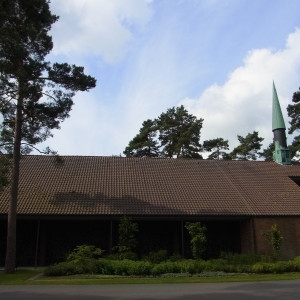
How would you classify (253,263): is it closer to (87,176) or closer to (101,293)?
(101,293)

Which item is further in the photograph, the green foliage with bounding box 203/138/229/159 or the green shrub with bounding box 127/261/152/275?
the green foliage with bounding box 203/138/229/159

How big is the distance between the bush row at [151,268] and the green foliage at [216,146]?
27565 millimetres

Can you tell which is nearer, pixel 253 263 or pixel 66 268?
pixel 66 268

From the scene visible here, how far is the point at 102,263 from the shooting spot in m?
14.4

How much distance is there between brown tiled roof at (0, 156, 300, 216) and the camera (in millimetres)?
19234

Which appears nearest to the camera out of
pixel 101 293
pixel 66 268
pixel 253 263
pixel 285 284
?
pixel 101 293

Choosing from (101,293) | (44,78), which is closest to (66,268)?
(101,293)

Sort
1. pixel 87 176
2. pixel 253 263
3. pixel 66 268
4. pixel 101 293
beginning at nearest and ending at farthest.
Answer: pixel 101 293 < pixel 66 268 < pixel 253 263 < pixel 87 176

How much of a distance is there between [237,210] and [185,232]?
3.41 metres

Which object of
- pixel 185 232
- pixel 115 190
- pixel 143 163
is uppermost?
pixel 143 163

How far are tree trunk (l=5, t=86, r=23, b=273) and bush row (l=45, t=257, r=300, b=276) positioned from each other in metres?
2.09

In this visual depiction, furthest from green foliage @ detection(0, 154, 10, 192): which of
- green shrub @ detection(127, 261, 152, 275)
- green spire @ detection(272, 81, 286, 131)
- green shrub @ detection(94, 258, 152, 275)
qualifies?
green spire @ detection(272, 81, 286, 131)

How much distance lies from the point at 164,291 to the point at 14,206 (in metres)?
9.02

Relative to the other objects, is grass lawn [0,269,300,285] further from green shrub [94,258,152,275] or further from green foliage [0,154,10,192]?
green foliage [0,154,10,192]
